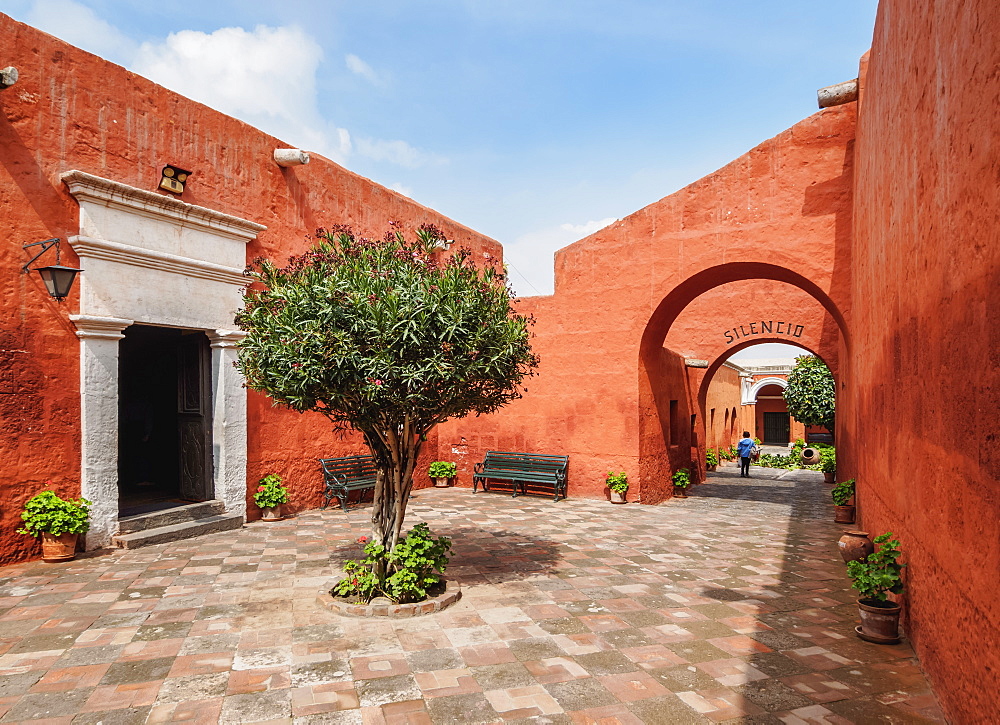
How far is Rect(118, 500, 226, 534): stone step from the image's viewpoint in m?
6.97

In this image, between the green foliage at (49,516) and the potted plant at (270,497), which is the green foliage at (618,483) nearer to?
the potted plant at (270,497)

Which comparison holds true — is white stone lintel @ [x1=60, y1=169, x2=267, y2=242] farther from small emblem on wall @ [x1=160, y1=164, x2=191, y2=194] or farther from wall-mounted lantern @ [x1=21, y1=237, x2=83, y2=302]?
wall-mounted lantern @ [x1=21, y1=237, x2=83, y2=302]

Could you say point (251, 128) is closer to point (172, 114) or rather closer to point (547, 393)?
point (172, 114)

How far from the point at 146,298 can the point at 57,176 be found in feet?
5.05

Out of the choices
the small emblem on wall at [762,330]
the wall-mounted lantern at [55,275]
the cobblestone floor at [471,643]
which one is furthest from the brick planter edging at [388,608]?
the small emblem on wall at [762,330]

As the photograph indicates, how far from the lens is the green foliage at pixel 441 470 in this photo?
12.4 m

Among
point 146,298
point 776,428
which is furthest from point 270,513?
point 776,428

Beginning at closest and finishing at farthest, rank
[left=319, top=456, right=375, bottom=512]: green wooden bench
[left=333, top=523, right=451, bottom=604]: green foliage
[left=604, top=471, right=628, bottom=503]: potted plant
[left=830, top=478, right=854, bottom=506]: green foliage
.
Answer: [left=333, top=523, right=451, bottom=604]: green foliage
[left=830, top=478, right=854, bottom=506]: green foliage
[left=319, top=456, right=375, bottom=512]: green wooden bench
[left=604, top=471, right=628, bottom=503]: potted plant

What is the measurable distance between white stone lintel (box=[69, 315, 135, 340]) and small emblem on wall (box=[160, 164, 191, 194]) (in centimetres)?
176

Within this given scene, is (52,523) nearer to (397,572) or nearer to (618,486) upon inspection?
(397,572)

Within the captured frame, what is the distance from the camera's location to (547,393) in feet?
37.9

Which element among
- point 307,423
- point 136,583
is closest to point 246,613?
point 136,583

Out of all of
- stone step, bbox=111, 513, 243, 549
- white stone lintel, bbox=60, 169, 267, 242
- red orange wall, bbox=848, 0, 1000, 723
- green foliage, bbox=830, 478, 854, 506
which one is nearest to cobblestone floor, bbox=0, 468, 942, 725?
stone step, bbox=111, 513, 243, 549

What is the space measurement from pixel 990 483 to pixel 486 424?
33.1 feet
